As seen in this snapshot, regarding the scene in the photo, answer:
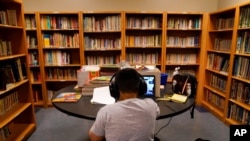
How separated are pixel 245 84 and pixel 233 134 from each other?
1.78 metres

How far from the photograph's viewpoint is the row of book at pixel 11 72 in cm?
204

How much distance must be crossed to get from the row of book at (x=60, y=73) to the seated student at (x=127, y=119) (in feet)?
8.95

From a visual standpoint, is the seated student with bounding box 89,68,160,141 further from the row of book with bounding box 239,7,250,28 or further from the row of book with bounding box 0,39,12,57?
the row of book with bounding box 239,7,250,28

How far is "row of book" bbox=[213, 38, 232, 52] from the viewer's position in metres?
3.08

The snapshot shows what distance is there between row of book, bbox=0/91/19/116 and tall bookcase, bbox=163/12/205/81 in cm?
258

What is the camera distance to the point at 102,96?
1835 millimetres

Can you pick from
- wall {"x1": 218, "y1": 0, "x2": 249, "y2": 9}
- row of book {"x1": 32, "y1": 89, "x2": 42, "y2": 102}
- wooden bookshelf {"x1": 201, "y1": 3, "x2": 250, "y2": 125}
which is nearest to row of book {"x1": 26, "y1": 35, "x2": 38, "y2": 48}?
row of book {"x1": 32, "y1": 89, "x2": 42, "y2": 102}

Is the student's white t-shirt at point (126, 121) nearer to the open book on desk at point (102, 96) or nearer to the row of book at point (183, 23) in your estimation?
the open book on desk at point (102, 96)

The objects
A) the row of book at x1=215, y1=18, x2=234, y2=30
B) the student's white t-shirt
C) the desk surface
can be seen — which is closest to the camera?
the student's white t-shirt

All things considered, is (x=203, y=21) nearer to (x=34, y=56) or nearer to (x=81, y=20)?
(x=81, y=20)

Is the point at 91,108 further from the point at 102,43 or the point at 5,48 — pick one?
the point at 102,43

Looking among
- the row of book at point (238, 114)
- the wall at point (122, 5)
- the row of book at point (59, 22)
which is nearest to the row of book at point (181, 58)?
the wall at point (122, 5)

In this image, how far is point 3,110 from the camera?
224 cm

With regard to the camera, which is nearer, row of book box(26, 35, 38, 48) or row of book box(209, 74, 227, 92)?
row of book box(209, 74, 227, 92)
